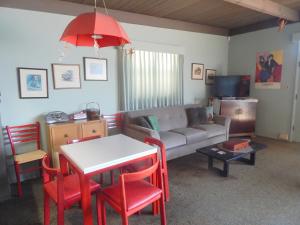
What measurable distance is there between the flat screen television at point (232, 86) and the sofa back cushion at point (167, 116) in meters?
1.27

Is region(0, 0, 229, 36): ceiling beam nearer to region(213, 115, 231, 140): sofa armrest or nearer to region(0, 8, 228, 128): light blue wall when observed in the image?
region(0, 8, 228, 128): light blue wall

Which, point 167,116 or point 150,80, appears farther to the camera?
point 150,80

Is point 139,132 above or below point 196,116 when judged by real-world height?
below

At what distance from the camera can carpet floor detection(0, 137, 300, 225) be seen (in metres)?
2.07

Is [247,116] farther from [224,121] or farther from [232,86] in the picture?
[224,121]

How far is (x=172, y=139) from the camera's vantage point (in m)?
3.32

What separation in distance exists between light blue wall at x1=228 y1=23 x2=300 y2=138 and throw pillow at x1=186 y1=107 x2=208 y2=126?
1709mm

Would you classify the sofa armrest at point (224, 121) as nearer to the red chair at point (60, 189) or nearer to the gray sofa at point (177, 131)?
the gray sofa at point (177, 131)

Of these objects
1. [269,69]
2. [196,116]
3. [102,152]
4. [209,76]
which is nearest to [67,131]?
[102,152]

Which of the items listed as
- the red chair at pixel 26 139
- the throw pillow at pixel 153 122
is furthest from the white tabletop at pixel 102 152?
the throw pillow at pixel 153 122

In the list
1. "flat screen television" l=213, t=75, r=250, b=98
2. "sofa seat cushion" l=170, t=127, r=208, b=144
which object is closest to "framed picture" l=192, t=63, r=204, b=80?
"flat screen television" l=213, t=75, r=250, b=98

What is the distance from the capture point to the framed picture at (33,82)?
9.62 feet

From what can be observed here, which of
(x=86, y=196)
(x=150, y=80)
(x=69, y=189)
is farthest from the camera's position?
(x=150, y=80)

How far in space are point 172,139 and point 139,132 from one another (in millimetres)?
550
